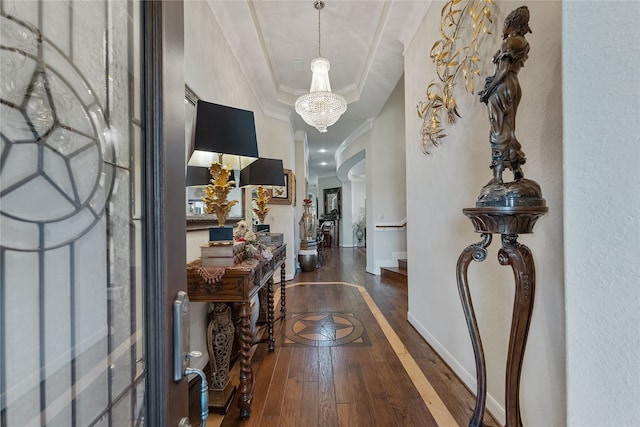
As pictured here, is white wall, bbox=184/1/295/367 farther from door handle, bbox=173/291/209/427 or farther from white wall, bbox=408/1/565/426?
white wall, bbox=408/1/565/426

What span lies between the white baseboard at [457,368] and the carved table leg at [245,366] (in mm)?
1462

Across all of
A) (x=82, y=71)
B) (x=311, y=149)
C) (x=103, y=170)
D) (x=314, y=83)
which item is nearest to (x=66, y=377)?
(x=103, y=170)

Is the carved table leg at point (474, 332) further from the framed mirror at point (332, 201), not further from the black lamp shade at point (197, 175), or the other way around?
the framed mirror at point (332, 201)

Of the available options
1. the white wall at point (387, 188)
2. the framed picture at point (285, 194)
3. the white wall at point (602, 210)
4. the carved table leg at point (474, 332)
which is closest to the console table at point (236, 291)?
the carved table leg at point (474, 332)

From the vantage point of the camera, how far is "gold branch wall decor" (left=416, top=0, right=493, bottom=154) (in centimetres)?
165

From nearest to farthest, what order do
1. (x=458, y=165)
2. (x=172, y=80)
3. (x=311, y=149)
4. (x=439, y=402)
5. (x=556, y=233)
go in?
(x=172, y=80) < (x=556, y=233) < (x=439, y=402) < (x=458, y=165) < (x=311, y=149)

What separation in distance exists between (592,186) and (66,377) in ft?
3.56

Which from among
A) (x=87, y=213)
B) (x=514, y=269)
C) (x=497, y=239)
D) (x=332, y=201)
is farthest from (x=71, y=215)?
(x=332, y=201)

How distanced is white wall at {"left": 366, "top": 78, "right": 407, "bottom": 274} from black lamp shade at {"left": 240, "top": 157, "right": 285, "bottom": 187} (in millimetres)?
3316

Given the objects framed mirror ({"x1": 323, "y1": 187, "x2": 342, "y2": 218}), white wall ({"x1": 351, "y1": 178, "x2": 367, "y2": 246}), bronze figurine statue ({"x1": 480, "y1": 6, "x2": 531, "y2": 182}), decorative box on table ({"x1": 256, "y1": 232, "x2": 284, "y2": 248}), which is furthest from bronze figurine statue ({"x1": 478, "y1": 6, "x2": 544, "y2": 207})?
framed mirror ({"x1": 323, "y1": 187, "x2": 342, "y2": 218})

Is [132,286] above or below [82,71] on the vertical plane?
below

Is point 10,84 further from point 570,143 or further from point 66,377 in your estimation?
point 570,143

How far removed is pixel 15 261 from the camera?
0.40 m

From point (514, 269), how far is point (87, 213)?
1.28 meters
